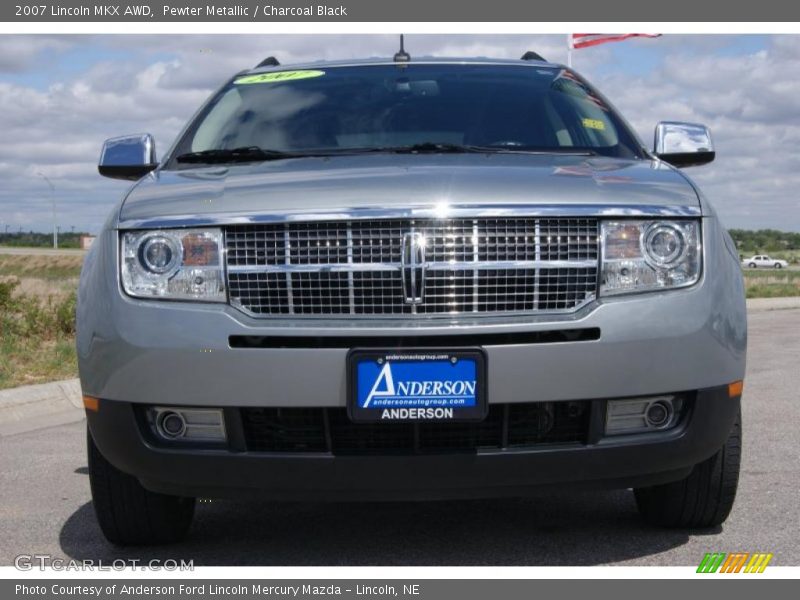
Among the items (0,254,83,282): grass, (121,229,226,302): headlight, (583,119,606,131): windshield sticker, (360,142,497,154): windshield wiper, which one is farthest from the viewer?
(0,254,83,282): grass

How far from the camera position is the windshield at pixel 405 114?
466 cm

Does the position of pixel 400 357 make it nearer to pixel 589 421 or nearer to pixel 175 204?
pixel 589 421

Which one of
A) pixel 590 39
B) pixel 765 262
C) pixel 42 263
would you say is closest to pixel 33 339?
pixel 590 39

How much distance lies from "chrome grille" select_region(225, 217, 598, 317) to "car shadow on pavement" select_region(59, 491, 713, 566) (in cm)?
88

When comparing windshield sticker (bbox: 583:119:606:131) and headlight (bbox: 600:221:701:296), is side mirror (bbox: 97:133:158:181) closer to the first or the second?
windshield sticker (bbox: 583:119:606:131)

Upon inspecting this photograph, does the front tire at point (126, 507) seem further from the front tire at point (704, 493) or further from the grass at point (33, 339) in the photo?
the grass at point (33, 339)

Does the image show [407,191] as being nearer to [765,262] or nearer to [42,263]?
[42,263]

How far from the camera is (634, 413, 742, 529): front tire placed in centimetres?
404

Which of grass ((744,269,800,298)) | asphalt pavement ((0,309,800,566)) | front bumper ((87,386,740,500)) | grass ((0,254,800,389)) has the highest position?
front bumper ((87,386,740,500))

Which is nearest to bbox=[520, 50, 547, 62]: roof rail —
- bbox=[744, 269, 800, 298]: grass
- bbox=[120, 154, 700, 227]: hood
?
bbox=[120, 154, 700, 227]: hood

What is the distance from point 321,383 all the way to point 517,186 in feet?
2.85

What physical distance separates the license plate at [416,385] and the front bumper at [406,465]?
15 cm

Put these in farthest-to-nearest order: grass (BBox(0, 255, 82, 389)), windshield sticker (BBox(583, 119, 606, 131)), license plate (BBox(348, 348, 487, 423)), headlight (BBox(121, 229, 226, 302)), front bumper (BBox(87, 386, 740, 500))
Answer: grass (BBox(0, 255, 82, 389)) → windshield sticker (BBox(583, 119, 606, 131)) → headlight (BBox(121, 229, 226, 302)) → front bumper (BBox(87, 386, 740, 500)) → license plate (BBox(348, 348, 487, 423))

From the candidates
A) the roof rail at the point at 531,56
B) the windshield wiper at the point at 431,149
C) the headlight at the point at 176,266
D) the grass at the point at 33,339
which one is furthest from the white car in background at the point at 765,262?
the headlight at the point at 176,266
